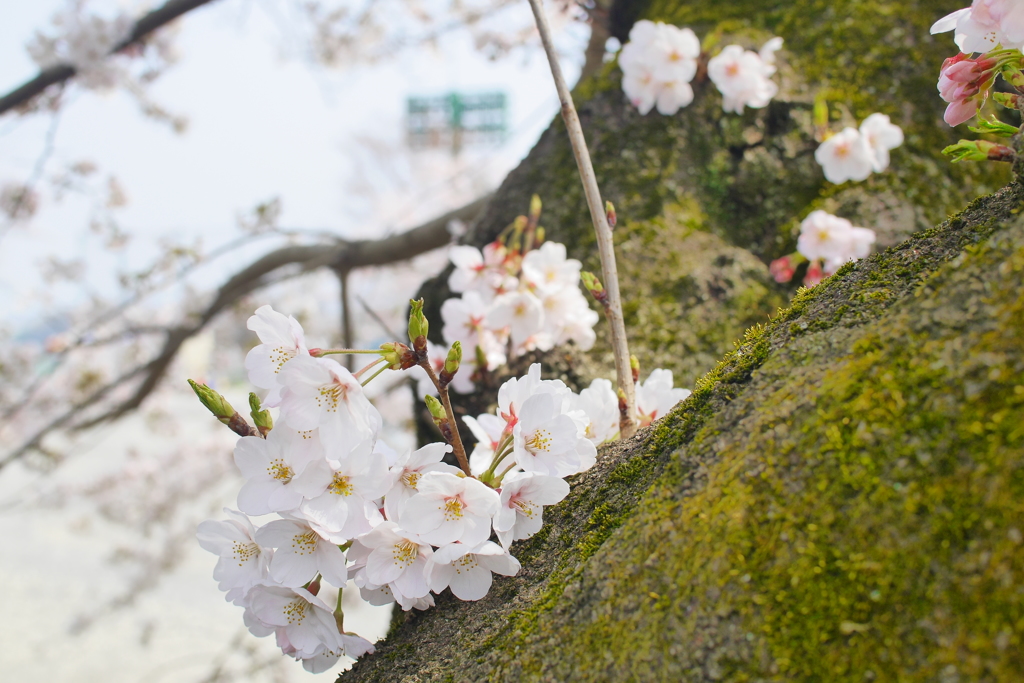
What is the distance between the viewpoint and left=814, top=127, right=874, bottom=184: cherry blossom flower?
1478mm

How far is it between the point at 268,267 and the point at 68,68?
55.9 inches

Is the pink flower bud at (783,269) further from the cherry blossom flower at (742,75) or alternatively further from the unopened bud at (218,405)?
the unopened bud at (218,405)

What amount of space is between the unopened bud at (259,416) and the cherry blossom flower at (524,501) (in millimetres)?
343

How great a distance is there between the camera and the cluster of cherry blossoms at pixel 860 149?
1481mm

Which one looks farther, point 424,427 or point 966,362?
point 424,427

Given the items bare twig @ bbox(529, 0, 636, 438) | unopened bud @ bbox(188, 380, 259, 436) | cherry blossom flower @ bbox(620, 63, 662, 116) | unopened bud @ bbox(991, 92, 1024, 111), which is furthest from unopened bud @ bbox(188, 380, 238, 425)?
cherry blossom flower @ bbox(620, 63, 662, 116)

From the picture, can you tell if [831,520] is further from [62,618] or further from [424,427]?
[62,618]

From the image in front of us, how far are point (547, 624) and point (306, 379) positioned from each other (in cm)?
39

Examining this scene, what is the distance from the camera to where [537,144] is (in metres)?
1.81

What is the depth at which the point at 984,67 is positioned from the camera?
69cm

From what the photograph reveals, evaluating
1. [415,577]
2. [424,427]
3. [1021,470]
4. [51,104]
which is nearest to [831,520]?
[1021,470]

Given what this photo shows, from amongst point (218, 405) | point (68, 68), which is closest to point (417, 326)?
point (218, 405)

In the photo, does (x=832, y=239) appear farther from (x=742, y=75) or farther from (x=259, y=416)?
(x=259, y=416)

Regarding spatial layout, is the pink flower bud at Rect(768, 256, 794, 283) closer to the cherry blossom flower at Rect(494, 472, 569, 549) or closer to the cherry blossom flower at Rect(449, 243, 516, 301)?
the cherry blossom flower at Rect(449, 243, 516, 301)
